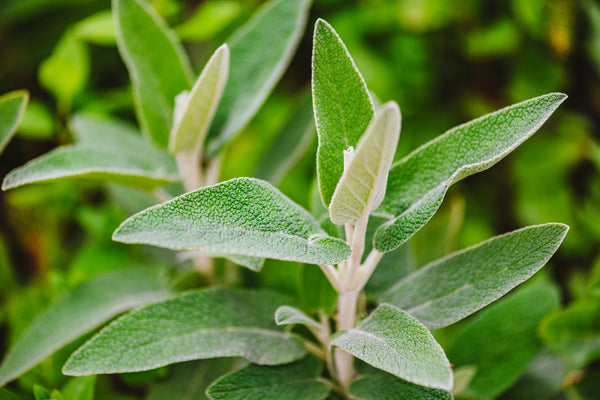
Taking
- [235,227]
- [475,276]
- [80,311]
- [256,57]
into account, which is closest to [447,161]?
[475,276]

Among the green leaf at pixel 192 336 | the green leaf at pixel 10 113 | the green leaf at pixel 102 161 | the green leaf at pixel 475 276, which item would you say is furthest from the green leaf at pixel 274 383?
the green leaf at pixel 10 113

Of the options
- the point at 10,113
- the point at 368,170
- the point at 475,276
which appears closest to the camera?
the point at 368,170

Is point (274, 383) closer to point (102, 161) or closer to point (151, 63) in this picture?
point (102, 161)

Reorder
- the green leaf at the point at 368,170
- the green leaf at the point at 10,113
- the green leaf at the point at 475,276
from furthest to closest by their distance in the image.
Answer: the green leaf at the point at 10,113 < the green leaf at the point at 475,276 < the green leaf at the point at 368,170

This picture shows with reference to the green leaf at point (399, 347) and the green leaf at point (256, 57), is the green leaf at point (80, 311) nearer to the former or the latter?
the green leaf at point (256, 57)

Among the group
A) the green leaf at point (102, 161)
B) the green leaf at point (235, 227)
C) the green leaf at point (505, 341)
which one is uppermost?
the green leaf at point (102, 161)

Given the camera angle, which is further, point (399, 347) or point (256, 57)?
point (256, 57)

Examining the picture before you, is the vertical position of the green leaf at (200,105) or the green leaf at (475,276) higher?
the green leaf at (200,105)

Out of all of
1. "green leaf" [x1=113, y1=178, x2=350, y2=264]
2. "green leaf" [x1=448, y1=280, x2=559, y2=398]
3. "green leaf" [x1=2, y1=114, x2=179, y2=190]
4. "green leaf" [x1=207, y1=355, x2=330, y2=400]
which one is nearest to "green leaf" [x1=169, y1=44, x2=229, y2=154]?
"green leaf" [x1=2, y1=114, x2=179, y2=190]
